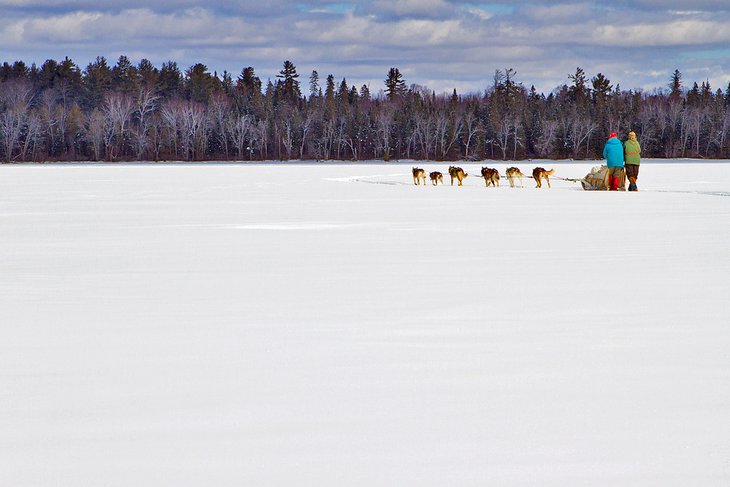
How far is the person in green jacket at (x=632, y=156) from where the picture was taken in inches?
1010

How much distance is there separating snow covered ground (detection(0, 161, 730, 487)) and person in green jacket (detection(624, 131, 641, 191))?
44.4ft

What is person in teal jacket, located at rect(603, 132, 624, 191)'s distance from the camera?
995 inches

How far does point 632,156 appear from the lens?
1026 inches

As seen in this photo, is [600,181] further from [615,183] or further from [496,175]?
[496,175]

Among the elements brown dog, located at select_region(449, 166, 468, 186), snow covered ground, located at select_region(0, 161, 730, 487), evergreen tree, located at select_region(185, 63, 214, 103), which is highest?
evergreen tree, located at select_region(185, 63, 214, 103)

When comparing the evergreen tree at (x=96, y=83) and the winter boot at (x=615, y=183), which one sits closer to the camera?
the winter boot at (x=615, y=183)

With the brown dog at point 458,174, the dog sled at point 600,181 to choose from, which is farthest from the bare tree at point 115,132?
the dog sled at point 600,181

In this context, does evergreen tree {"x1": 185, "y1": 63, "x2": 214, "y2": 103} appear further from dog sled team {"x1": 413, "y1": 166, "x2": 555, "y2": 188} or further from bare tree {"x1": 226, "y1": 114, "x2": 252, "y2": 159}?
dog sled team {"x1": 413, "y1": 166, "x2": 555, "y2": 188}

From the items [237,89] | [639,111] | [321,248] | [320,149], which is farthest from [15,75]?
[321,248]

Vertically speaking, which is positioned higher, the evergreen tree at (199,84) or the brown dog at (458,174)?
the evergreen tree at (199,84)

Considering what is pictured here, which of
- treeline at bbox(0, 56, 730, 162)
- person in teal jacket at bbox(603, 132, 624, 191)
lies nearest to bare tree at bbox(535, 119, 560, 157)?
treeline at bbox(0, 56, 730, 162)

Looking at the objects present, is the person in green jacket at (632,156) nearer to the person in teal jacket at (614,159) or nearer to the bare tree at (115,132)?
Answer: the person in teal jacket at (614,159)

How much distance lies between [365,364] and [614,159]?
2149 cm

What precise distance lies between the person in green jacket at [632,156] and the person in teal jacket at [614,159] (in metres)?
0.13
